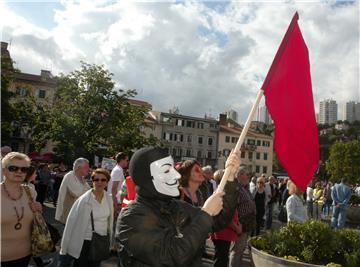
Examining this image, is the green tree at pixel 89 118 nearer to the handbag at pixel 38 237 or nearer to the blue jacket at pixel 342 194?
the blue jacket at pixel 342 194

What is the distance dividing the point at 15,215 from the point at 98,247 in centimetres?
120

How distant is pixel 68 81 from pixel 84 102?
8.26 ft

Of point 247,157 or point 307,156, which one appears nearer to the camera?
point 307,156

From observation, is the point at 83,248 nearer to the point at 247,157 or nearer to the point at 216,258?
the point at 216,258

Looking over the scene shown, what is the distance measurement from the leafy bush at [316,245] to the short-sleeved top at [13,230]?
3271 millimetres

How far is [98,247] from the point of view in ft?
15.4

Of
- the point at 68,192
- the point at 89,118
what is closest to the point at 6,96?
the point at 89,118

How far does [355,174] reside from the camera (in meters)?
69.4

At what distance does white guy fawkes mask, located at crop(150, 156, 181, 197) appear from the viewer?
2.27m

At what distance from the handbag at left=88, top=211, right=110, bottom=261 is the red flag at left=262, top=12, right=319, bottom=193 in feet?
8.03

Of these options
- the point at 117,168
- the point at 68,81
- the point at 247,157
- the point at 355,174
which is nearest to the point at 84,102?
the point at 68,81

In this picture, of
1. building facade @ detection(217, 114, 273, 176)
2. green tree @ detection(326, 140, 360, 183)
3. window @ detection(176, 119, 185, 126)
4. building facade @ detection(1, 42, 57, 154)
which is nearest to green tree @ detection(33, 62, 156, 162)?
building facade @ detection(1, 42, 57, 154)

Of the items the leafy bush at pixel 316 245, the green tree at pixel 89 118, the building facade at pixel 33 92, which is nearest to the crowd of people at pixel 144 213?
the leafy bush at pixel 316 245

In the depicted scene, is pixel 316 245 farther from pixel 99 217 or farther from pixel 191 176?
pixel 99 217
